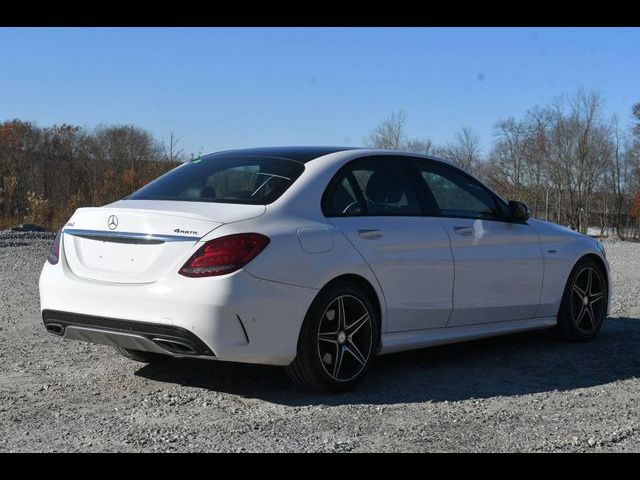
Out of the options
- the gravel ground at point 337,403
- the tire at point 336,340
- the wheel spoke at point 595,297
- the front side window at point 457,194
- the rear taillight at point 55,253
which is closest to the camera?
the gravel ground at point 337,403

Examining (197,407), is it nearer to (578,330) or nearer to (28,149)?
(578,330)

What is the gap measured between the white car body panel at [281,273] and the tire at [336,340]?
0.30 ft

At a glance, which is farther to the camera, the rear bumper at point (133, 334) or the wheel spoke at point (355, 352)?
the wheel spoke at point (355, 352)

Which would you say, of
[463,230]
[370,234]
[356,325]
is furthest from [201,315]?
[463,230]

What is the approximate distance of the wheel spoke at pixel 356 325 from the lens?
5479 mm

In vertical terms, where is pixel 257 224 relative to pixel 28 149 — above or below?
below

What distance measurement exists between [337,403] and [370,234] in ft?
3.70

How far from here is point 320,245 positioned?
527cm

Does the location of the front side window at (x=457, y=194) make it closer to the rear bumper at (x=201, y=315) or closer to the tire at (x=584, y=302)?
the tire at (x=584, y=302)

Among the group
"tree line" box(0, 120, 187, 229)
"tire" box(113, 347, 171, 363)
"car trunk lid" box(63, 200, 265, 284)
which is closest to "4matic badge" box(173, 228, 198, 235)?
"car trunk lid" box(63, 200, 265, 284)

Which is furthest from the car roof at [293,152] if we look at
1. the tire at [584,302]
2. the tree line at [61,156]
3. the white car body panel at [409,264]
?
the tree line at [61,156]

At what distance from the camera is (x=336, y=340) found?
5410mm

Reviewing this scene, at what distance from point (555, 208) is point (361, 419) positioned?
51.1m
